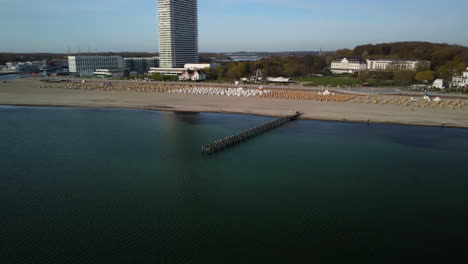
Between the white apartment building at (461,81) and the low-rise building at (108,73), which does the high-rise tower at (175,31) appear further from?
the white apartment building at (461,81)

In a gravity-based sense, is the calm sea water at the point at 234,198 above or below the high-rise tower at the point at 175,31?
below

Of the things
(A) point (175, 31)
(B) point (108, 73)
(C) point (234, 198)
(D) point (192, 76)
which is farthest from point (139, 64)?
(C) point (234, 198)

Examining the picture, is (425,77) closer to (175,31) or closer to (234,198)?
(234,198)

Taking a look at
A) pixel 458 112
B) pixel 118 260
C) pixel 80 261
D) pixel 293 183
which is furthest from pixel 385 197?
pixel 458 112

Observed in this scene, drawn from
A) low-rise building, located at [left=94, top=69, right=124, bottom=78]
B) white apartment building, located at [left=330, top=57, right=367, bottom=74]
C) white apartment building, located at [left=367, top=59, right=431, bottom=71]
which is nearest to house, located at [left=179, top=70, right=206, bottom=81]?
low-rise building, located at [left=94, top=69, right=124, bottom=78]

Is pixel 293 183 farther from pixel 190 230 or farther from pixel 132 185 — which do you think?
pixel 132 185

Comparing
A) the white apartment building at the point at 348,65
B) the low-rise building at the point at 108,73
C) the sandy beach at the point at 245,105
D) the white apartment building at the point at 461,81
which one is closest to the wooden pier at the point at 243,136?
the sandy beach at the point at 245,105
